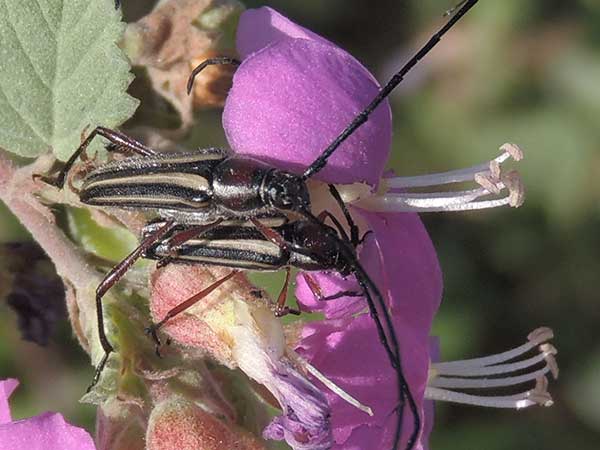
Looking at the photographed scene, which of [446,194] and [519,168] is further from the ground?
[446,194]

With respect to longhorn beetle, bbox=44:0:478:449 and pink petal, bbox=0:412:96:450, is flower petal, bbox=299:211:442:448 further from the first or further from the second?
pink petal, bbox=0:412:96:450

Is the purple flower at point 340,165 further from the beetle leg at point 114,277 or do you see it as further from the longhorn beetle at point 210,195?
the beetle leg at point 114,277

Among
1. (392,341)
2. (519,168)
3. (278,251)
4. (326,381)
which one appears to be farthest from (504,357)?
(519,168)

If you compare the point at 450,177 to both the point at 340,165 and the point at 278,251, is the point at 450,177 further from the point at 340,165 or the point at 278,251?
the point at 278,251

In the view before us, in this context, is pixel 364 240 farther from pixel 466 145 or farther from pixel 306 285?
pixel 466 145

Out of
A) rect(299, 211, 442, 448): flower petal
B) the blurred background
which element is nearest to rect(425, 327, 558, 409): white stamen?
rect(299, 211, 442, 448): flower petal


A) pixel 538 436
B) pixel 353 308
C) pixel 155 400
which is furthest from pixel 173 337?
pixel 538 436
